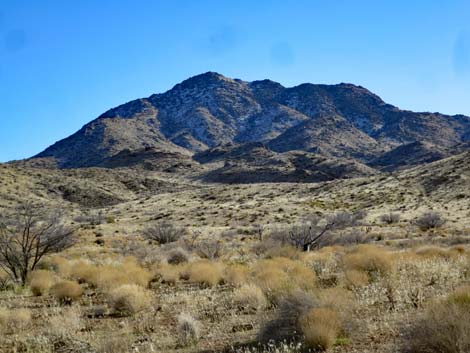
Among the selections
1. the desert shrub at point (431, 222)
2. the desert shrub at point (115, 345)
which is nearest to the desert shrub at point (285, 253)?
the desert shrub at point (115, 345)

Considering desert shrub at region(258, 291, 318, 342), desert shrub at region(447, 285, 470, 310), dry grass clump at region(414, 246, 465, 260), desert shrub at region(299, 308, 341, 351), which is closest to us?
desert shrub at region(447, 285, 470, 310)

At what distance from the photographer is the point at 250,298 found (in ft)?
37.7

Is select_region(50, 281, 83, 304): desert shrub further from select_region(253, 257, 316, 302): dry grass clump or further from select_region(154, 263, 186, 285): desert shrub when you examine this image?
select_region(253, 257, 316, 302): dry grass clump

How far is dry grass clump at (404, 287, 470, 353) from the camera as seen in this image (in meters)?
6.09

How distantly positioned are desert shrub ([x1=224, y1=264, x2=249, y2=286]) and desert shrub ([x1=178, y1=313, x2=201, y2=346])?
5434mm

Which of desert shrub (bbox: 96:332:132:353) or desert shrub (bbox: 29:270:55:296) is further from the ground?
desert shrub (bbox: 29:270:55:296)

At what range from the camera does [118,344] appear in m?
8.62

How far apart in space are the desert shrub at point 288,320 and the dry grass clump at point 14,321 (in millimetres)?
5993

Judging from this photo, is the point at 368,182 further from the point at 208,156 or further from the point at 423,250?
the point at 208,156

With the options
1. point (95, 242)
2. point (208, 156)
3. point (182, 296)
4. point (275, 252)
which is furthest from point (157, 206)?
point (208, 156)

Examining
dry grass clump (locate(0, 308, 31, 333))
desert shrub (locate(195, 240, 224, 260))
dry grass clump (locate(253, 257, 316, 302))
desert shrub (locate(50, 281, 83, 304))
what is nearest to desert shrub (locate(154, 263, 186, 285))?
dry grass clump (locate(253, 257, 316, 302))

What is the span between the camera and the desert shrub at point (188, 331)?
28.7ft

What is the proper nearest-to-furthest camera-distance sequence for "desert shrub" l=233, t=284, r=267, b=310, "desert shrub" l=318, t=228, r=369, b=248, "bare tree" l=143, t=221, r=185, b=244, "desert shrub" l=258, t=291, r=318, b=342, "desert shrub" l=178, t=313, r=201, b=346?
"desert shrub" l=258, t=291, r=318, b=342 < "desert shrub" l=178, t=313, r=201, b=346 < "desert shrub" l=233, t=284, r=267, b=310 < "desert shrub" l=318, t=228, r=369, b=248 < "bare tree" l=143, t=221, r=185, b=244

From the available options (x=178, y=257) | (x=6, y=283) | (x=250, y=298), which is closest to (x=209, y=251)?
(x=178, y=257)
